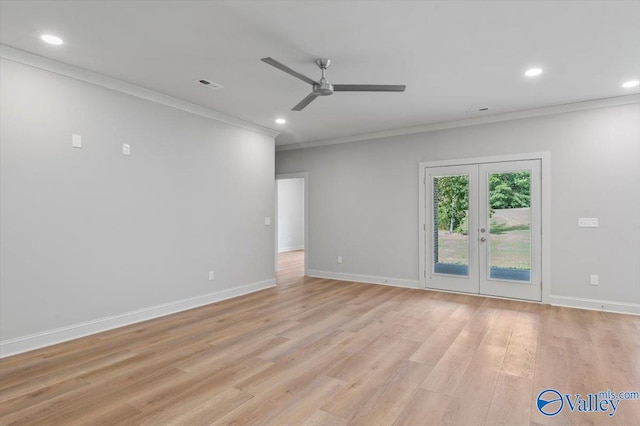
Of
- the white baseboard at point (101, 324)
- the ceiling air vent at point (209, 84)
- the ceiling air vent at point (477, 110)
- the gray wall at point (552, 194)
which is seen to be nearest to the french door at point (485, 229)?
the gray wall at point (552, 194)

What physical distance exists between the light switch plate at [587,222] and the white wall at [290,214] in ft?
27.1

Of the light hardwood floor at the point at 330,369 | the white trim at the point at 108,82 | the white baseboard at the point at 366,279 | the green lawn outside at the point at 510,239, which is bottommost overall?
the light hardwood floor at the point at 330,369

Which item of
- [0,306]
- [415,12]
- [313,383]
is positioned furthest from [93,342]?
[415,12]

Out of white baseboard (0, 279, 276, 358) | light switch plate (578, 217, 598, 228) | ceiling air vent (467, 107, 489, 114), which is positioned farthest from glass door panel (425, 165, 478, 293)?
white baseboard (0, 279, 276, 358)

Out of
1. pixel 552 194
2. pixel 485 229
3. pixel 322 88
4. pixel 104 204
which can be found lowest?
pixel 485 229

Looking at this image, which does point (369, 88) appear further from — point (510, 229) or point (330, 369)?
point (510, 229)

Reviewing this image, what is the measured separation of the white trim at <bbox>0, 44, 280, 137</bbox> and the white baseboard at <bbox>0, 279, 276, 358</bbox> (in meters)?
2.58

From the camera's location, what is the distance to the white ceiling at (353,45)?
251 centimetres

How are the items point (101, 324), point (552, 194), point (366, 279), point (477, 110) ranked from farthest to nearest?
point (366, 279) → point (477, 110) → point (552, 194) → point (101, 324)

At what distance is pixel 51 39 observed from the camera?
2.91 meters

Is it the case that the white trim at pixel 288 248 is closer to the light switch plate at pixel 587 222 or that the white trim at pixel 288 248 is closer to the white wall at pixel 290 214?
the white wall at pixel 290 214

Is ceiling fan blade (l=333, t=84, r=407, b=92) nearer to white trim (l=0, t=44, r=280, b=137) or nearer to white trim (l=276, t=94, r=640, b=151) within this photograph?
white trim (l=0, t=44, r=280, b=137)

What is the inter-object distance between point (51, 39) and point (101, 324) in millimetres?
2828

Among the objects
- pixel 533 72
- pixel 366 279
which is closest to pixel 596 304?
pixel 533 72
